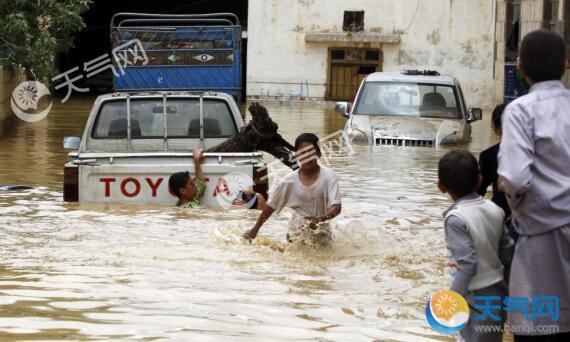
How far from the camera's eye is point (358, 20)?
36.6 meters

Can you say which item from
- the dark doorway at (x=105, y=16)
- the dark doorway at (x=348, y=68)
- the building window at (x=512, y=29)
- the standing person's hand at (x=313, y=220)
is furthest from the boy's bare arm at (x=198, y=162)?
the dark doorway at (x=105, y=16)

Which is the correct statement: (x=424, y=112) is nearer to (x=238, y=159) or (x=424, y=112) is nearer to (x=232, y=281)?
(x=238, y=159)

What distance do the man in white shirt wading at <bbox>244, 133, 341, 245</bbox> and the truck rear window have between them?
3610 mm

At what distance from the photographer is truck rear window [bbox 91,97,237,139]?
39.4ft

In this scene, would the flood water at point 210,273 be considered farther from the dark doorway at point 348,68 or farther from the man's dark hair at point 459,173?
the dark doorway at point 348,68

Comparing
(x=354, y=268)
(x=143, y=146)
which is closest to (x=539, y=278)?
(x=354, y=268)

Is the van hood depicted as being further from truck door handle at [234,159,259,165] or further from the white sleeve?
the white sleeve

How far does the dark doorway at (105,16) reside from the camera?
4284 centimetres

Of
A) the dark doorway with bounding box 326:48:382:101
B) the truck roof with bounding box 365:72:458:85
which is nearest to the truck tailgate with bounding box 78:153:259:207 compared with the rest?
the truck roof with bounding box 365:72:458:85

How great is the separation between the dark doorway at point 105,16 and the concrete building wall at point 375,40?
4.63 meters

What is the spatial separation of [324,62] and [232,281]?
29.3 m

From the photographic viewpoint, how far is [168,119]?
12.1 meters

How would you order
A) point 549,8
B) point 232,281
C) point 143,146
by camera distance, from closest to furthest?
point 232,281 < point 143,146 < point 549,8

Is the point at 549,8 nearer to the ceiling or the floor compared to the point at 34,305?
nearer to the ceiling
